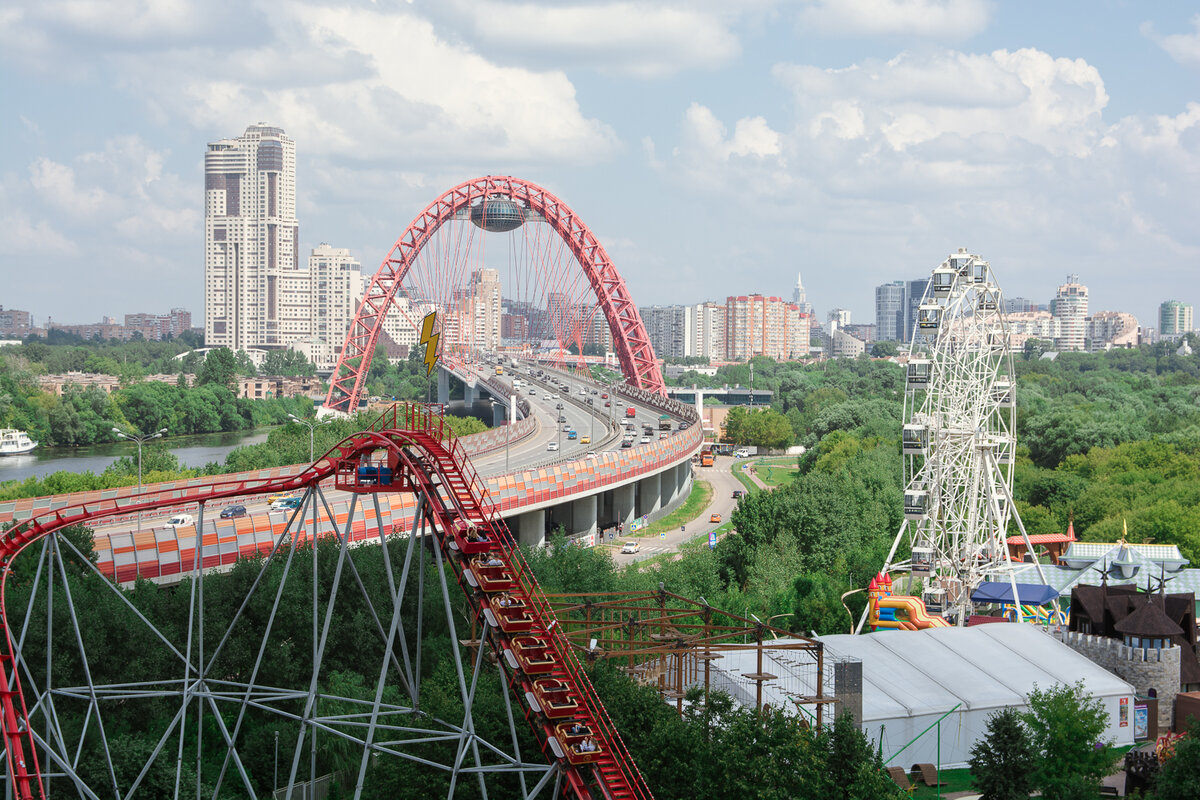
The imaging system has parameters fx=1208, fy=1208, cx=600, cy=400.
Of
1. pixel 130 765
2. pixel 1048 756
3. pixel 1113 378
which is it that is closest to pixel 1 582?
pixel 130 765

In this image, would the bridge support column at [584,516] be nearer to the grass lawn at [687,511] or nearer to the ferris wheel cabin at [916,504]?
the grass lawn at [687,511]

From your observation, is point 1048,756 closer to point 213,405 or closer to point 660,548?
point 660,548

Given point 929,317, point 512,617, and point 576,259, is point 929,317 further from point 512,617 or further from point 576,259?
point 576,259

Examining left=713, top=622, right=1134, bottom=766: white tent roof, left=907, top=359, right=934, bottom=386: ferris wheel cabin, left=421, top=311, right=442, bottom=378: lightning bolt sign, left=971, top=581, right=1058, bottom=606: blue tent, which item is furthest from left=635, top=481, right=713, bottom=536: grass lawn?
left=421, top=311, right=442, bottom=378: lightning bolt sign

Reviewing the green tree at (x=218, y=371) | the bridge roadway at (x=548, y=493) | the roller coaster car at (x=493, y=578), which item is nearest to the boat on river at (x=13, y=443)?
the green tree at (x=218, y=371)

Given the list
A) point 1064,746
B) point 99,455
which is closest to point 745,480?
point 99,455

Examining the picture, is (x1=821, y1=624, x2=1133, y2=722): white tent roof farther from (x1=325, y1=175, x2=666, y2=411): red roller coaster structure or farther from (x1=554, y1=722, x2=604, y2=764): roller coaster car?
(x1=325, y1=175, x2=666, y2=411): red roller coaster structure
